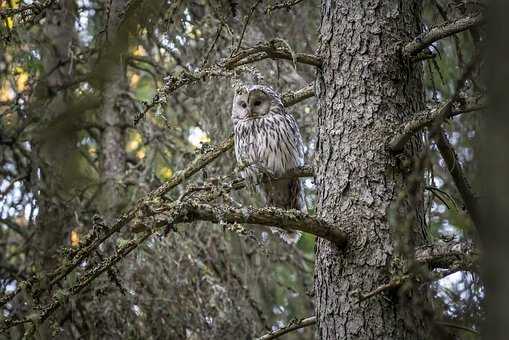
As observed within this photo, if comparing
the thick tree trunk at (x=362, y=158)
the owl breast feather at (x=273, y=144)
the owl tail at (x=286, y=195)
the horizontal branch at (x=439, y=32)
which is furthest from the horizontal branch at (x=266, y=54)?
the owl tail at (x=286, y=195)

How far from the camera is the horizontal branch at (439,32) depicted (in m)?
2.62

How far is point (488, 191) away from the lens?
3.11ft

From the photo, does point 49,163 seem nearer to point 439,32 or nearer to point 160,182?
point 160,182

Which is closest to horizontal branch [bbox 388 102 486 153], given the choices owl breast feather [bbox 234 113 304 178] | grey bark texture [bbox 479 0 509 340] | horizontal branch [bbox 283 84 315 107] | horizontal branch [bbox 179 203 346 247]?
horizontal branch [bbox 179 203 346 247]

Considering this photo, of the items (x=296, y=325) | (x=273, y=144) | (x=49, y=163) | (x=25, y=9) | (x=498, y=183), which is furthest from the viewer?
(x=273, y=144)

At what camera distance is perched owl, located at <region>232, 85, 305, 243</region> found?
16.4 ft

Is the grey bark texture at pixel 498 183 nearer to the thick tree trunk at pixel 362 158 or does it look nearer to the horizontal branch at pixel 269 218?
the horizontal branch at pixel 269 218

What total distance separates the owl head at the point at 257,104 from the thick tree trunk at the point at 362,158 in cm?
195

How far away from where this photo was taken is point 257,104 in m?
5.32

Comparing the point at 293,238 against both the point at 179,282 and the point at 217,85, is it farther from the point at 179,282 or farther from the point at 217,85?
the point at 217,85

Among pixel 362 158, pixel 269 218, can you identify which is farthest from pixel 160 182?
pixel 269 218

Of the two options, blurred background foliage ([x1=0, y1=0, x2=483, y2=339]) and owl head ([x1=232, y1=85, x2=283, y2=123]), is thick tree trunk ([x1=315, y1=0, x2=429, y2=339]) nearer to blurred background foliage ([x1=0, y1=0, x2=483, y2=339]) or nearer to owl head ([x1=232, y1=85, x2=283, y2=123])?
blurred background foliage ([x1=0, y1=0, x2=483, y2=339])

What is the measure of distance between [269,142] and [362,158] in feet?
6.80

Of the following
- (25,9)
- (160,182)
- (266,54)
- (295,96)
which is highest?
(160,182)
